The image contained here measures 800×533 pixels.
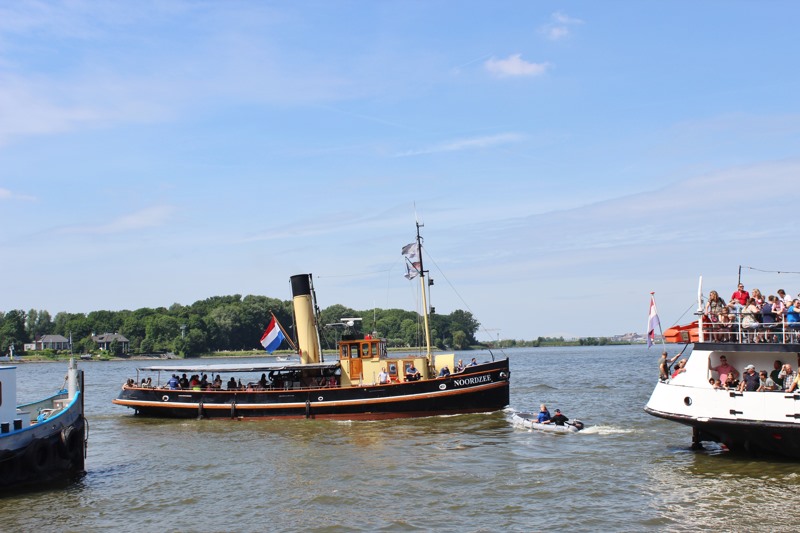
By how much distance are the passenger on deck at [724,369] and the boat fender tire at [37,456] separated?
20.4 m

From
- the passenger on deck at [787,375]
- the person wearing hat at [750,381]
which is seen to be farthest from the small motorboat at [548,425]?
the passenger on deck at [787,375]

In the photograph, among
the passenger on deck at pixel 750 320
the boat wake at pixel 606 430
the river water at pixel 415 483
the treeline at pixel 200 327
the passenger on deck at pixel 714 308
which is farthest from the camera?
the treeline at pixel 200 327

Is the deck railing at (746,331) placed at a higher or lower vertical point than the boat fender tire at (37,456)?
higher

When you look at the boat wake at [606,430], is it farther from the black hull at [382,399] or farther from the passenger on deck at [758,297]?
the passenger on deck at [758,297]

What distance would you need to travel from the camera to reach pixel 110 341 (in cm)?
17950

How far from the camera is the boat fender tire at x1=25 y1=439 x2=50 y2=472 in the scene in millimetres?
22922

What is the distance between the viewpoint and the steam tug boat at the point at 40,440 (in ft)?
73.7

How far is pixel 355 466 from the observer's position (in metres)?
26.9

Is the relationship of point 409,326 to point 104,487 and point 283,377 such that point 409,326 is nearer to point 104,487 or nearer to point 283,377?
point 283,377

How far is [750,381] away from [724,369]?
1.47 metres

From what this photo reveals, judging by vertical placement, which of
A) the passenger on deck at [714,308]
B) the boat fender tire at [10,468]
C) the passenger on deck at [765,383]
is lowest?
the boat fender tire at [10,468]

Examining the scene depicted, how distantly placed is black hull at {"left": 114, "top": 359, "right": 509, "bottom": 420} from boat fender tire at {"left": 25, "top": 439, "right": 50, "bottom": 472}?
16.2 metres

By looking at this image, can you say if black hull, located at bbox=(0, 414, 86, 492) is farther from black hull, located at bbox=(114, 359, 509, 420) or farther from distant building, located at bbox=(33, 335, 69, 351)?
distant building, located at bbox=(33, 335, 69, 351)

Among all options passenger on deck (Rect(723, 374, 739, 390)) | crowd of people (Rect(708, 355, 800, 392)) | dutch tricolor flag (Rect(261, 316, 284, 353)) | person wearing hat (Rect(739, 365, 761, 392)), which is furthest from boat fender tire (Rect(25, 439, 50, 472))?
person wearing hat (Rect(739, 365, 761, 392))
